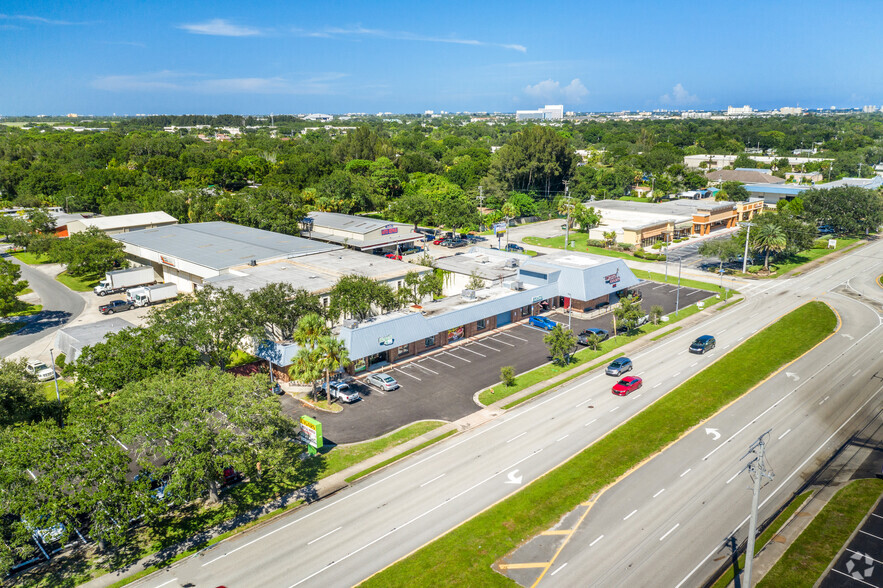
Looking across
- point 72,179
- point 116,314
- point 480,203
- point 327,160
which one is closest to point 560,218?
point 480,203

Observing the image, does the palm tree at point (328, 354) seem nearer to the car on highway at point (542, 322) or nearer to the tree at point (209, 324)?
the tree at point (209, 324)

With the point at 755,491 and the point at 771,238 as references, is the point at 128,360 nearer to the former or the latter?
the point at 755,491

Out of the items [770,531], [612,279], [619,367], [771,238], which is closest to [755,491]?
[770,531]

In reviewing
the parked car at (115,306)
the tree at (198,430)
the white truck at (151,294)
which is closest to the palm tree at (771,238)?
the tree at (198,430)

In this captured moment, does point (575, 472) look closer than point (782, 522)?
No

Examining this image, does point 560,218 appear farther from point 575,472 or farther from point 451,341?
point 575,472
